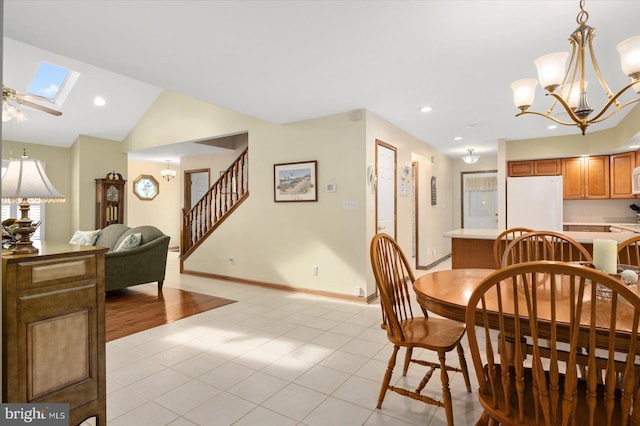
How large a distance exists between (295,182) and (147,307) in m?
2.44

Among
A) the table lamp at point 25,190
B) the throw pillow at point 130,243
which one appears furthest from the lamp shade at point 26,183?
the throw pillow at point 130,243

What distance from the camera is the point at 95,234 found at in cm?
543

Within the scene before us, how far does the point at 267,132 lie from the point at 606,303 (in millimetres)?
4494

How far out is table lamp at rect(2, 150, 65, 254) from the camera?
1.72m

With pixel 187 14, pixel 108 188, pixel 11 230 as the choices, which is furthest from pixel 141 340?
pixel 108 188

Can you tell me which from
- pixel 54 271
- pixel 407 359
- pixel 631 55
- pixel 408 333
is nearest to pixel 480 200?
pixel 631 55

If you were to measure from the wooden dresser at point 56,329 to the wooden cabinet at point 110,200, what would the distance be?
5909 millimetres

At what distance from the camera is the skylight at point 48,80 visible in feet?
17.9

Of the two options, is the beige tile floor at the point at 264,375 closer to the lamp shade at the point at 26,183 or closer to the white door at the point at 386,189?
the lamp shade at the point at 26,183

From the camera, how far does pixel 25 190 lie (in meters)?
1.77

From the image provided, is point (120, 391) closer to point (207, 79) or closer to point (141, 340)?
point (141, 340)

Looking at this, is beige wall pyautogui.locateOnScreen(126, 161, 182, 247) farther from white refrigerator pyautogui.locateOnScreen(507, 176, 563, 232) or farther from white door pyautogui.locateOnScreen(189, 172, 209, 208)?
white refrigerator pyautogui.locateOnScreen(507, 176, 563, 232)

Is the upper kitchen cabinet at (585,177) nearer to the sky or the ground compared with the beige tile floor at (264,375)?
nearer to the sky

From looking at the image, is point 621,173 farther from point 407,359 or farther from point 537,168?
point 407,359
